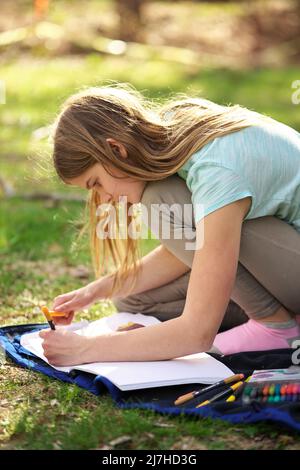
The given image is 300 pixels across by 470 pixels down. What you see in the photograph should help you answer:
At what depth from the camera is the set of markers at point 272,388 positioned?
2.27m

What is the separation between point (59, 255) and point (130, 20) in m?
4.84

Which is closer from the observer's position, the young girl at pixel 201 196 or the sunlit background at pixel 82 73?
the young girl at pixel 201 196

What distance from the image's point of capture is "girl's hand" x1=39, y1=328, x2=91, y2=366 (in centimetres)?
251

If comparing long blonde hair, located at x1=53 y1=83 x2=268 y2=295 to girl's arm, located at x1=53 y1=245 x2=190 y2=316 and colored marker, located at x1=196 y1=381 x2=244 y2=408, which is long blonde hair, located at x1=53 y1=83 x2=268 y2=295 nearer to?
girl's arm, located at x1=53 y1=245 x2=190 y2=316

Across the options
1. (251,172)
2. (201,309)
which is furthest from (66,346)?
(251,172)

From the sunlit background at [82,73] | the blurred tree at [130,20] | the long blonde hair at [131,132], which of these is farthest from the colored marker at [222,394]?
the blurred tree at [130,20]

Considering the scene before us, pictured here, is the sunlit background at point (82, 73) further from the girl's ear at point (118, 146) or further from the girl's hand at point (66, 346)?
the girl's ear at point (118, 146)

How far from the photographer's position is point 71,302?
9.46 ft

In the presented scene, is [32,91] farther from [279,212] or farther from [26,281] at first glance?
[279,212]

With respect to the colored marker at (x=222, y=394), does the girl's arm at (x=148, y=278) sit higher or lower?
higher

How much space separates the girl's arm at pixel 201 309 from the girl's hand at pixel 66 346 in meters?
0.04

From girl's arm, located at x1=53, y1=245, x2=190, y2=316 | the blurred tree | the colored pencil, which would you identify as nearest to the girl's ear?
girl's arm, located at x1=53, y1=245, x2=190, y2=316

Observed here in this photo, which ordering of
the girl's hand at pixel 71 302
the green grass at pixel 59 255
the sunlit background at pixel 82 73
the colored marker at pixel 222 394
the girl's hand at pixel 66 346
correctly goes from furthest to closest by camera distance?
the sunlit background at pixel 82 73, the girl's hand at pixel 71 302, the girl's hand at pixel 66 346, the colored marker at pixel 222 394, the green grass at pixel 59 255

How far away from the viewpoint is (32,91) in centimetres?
696
